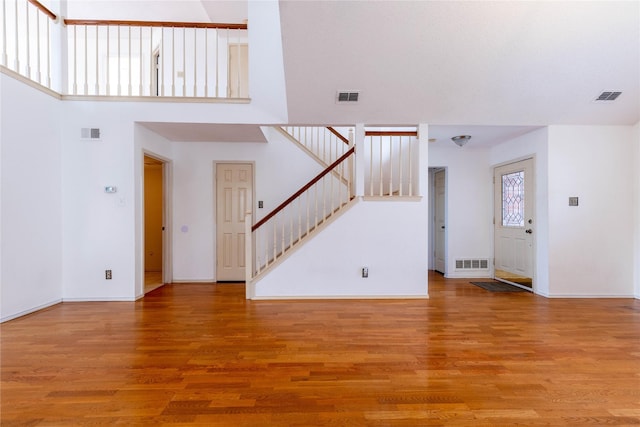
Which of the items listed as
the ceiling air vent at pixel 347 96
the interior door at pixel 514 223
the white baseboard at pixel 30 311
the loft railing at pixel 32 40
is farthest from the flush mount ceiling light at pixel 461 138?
the white baseboard at pixel 30 311

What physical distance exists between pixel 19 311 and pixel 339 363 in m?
3.77

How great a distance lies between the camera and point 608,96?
4.03m

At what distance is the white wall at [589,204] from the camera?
4.60 m

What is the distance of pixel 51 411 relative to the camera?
6.40 ft

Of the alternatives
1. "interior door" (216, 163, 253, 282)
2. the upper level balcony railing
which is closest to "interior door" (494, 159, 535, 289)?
"interior door" (216, 163, 253, 282)

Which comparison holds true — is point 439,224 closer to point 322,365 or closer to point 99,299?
point 322,365

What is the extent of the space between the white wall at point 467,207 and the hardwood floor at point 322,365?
208 centimetres

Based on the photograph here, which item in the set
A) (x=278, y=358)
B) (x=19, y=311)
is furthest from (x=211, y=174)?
(x=278, y=358)

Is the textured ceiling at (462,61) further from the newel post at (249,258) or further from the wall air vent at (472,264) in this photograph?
the wall air vent at (472,264)

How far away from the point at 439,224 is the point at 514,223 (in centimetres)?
143

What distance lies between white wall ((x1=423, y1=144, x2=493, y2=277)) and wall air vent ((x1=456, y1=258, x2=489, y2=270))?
0.06 metres

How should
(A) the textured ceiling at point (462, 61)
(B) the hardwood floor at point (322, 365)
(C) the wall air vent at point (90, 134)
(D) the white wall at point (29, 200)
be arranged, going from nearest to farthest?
(B) the hardwood floor at point (322, 365), (A) the textured ceiling at point (462, 61), (D) the white wall at point (29, 200), (C) the wall air vent at point (90, 134)

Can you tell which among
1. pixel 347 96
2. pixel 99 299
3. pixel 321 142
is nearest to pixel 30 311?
pixel 99 299

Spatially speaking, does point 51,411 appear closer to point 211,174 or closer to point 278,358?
point 278,358
